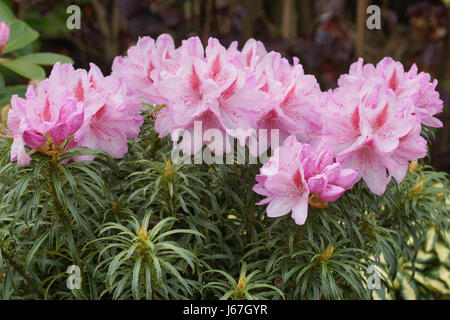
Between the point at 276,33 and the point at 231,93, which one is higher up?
the point at 276,33

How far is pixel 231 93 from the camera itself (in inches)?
36.1

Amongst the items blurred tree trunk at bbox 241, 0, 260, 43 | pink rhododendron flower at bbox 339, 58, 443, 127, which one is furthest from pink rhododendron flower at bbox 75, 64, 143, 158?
blurred tree trunk at bbox 241, 0, 260, 43

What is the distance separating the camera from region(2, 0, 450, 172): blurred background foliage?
273 cm

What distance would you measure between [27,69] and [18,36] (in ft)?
0.70

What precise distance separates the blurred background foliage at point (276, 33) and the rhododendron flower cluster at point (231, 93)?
5.12ft

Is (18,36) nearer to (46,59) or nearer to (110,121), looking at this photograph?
(46,59)

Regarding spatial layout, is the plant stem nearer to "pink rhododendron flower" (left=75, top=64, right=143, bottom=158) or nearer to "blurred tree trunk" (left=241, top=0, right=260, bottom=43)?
"pink rhododendron flower" (left=75, top=64, right=143, bottom=158)

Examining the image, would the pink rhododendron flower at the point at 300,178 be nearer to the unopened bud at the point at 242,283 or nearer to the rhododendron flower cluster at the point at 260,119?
the rhododendron flower cluster at the point at 260,119

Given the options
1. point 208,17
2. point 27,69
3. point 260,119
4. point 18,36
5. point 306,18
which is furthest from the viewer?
point 306,18

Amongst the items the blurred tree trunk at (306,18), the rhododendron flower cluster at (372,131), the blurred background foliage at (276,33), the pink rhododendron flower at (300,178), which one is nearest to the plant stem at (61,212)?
the pink rhododendron flower at (300,178)

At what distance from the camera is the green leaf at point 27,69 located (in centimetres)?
137

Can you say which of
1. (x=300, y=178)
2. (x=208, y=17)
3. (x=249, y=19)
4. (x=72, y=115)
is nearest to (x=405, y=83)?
(x=300, y=178)

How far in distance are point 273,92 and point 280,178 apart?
0.17 m

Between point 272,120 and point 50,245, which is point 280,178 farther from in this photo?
point 50,245
